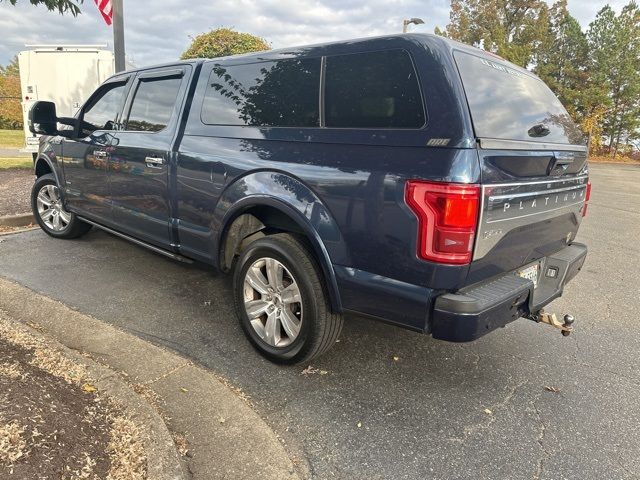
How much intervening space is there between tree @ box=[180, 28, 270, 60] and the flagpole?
582 centimetres

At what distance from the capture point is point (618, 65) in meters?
33.6

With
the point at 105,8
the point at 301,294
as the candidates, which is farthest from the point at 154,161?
the point at 105,8

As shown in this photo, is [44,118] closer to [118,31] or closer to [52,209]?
[52,209]

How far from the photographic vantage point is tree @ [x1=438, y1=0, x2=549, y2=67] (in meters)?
35.3

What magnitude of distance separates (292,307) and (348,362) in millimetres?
558

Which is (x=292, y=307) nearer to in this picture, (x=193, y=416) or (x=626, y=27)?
(x=193, y=416)

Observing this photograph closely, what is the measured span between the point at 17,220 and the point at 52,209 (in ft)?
3.46

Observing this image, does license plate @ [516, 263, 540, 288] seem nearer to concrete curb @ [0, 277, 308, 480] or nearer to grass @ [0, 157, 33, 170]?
concrete curb @ [0, 277, 308, 480]

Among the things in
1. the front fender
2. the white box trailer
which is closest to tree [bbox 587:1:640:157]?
the white box trailer

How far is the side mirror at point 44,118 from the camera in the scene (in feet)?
15.7

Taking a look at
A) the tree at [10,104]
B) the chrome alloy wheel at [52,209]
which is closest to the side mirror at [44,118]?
the chrome alloy wheel at [52,209]

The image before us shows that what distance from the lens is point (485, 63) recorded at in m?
2.68

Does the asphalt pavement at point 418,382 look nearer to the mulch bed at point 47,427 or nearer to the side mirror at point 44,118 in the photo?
the mulch bed at point 47,427

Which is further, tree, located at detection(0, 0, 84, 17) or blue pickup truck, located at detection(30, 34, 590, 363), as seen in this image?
tree, located at detection(0, 0, 84, 17)
